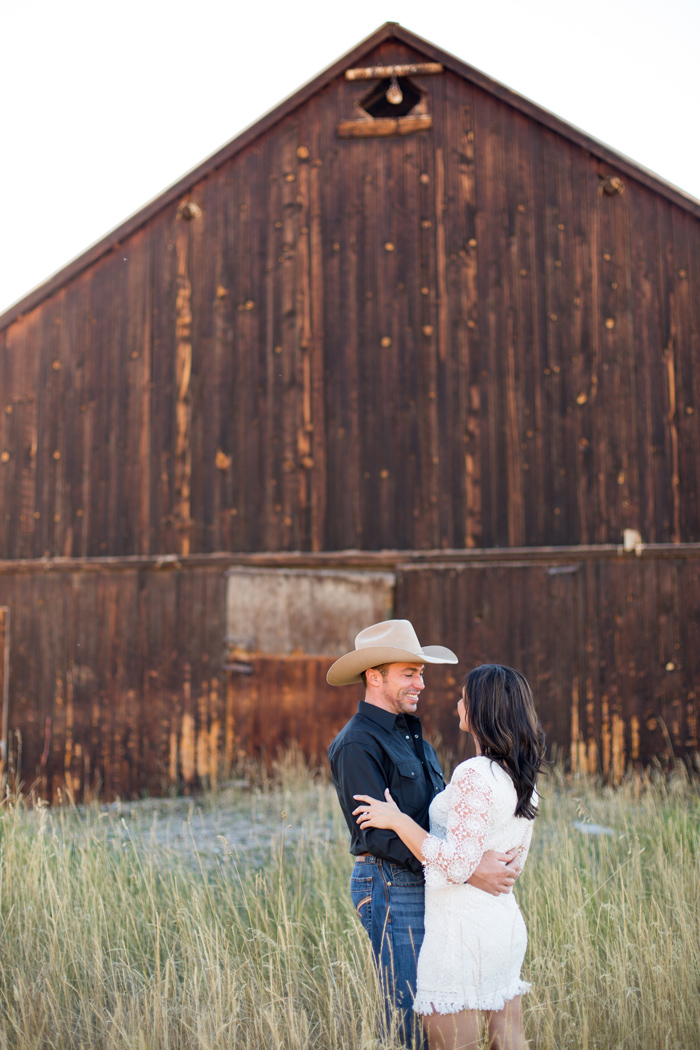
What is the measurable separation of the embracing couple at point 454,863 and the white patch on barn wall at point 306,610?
5.94 meters

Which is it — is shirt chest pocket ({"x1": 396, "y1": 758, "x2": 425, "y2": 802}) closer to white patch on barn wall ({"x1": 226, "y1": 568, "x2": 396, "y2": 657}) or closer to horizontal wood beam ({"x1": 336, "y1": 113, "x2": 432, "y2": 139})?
white patch on barn wall ({"x1": 226, "y1": 568, "x2": 396, "y2": 657})

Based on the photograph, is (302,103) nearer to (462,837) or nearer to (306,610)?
(306,610)

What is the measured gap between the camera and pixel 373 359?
9172mm

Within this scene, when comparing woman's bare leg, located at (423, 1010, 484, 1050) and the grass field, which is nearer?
woman's bare leg, located at (423, 1010, 484, 1050)

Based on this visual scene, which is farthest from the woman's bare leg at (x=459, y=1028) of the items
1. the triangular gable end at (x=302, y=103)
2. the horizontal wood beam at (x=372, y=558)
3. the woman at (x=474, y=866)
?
the triangular gable end at (x=302, y=103)

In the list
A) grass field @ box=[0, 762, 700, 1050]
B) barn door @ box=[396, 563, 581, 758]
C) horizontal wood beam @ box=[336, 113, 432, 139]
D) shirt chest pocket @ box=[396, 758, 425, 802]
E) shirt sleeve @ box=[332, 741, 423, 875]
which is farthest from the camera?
horizontal wood beam @ box=[336, 113, 432, 139]

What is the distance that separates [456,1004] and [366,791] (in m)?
0.67

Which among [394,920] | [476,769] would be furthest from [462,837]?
[394,920]

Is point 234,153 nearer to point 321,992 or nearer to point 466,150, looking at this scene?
point 466,150

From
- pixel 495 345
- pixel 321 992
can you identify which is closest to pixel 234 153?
pixel 495 345

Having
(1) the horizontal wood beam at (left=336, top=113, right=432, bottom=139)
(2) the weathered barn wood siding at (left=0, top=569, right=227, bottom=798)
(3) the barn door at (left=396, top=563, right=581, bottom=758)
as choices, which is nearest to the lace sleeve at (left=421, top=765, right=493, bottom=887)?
(3) the barn door at (left=396, top=563, right=581, bottom=758)

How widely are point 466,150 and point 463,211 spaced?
29.4 inches

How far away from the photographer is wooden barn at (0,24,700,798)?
8672 mm

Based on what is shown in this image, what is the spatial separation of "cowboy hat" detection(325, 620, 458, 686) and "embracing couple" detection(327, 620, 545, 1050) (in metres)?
0.23
